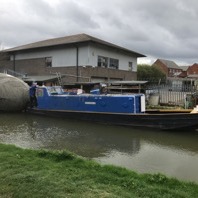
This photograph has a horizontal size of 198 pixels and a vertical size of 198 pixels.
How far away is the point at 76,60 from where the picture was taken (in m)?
33.6

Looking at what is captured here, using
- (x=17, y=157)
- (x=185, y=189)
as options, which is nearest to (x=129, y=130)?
(x=17, y=157)

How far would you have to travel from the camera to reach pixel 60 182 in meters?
5.90

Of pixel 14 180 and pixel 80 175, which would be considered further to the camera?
pixel 80 175

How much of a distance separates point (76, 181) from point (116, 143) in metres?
6.50

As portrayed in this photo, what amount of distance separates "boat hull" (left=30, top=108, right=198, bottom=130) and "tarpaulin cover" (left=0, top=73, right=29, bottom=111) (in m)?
5.17

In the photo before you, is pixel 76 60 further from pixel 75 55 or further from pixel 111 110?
pixel 111 110

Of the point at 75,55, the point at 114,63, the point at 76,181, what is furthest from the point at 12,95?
the point at 114,63

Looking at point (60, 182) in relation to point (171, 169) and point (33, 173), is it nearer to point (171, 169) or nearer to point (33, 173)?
point (33, 173)

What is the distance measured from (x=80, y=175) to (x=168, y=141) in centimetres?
750

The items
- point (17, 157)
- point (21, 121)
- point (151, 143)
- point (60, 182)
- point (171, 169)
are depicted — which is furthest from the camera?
point (21, 121)

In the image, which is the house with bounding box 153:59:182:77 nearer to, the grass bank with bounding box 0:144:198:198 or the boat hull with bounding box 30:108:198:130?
the boat hull with bounding box 30:108:198:130

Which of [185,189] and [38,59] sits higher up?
[38,59]

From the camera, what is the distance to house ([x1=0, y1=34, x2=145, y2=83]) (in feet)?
109

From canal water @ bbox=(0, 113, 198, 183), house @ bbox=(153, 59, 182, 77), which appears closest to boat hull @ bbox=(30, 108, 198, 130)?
canal water @ bbox=(0, 113, 198, 183)
